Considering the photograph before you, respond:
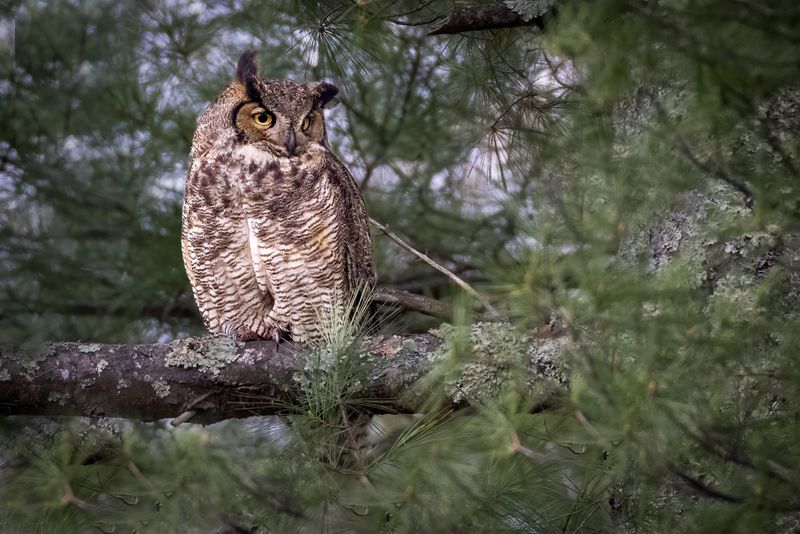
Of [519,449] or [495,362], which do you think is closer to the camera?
[519,449]

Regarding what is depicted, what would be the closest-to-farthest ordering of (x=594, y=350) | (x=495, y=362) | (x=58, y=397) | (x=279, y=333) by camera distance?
1. (x=594, y=350)
2. (x=495, y=362)
3. (x=58, y=397)
4. (x=279, y=333)

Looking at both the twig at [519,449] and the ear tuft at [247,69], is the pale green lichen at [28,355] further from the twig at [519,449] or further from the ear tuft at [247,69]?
the twig at [519,449]

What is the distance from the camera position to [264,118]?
246 centimetres

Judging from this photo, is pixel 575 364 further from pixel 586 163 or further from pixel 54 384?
pixel 54 384

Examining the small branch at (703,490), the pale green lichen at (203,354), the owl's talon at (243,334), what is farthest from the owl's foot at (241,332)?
the small branch at (703,490)

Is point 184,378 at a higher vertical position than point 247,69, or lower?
lower

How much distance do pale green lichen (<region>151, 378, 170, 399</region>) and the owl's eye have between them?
81cm

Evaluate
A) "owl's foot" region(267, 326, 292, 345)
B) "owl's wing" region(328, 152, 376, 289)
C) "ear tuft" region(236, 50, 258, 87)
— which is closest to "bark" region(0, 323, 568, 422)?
"owl's foot" region(267, 326, 292, 345)

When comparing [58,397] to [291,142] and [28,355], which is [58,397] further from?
[291,142]

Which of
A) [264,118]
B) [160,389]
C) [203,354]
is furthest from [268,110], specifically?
[160,389]

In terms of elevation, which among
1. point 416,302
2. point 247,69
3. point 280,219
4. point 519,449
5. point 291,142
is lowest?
point 519,449

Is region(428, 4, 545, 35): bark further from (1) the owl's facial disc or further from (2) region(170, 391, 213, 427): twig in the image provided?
(2) region(170, 391, 213, 427): twig

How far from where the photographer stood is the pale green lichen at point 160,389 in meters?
2.03

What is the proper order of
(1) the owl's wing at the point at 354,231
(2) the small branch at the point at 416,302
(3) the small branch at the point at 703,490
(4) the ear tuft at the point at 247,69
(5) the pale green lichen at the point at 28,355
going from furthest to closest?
(1) the owl's wing at the point at 354,231
(4) the ear tuft at the point at 247,69
(2) the small branch at the point at 416,302
(5) the pale green lichen at the point at 28,355
(3) the small branch at the point at 703,490
